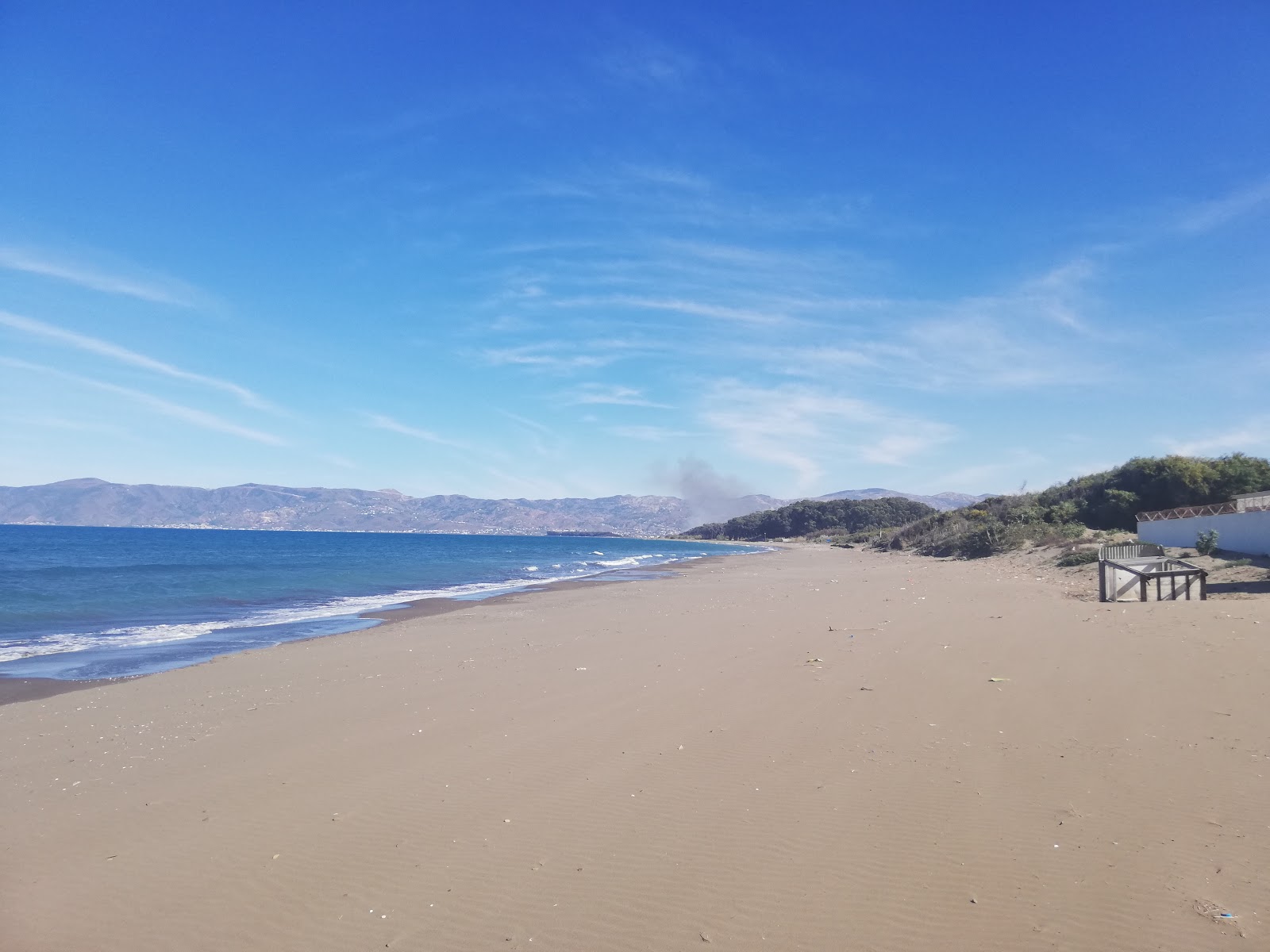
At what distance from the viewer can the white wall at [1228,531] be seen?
19.2m

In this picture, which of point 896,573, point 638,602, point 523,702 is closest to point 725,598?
point 638,602

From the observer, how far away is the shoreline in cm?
1066

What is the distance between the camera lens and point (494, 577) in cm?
3572

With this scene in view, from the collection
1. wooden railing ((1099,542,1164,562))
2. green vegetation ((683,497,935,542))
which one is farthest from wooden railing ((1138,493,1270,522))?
green vegetation ((683,497,935,542))

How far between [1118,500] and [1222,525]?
599 inches

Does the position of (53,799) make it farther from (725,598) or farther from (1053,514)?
(1053,514)

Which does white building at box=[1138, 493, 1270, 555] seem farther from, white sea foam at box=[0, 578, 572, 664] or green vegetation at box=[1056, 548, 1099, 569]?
white sea foam at box=[0, 578, 572, 664]

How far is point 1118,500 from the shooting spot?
35250 mm

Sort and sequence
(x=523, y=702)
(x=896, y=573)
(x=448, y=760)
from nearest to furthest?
(x=448, y=760), (x=523, y=702), (x=896, y=573)

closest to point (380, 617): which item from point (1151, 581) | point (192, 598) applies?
point (192, 598)

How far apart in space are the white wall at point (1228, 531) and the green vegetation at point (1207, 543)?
0.28m

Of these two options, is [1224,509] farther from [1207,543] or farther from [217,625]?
[217,625]

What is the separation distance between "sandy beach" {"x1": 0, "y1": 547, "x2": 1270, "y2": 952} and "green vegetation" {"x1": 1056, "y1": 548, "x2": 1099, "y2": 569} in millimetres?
11759

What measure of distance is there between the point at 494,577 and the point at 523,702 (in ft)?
91.4
